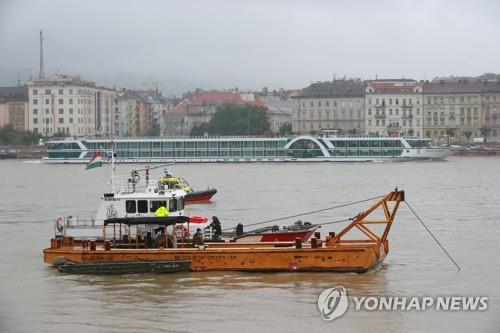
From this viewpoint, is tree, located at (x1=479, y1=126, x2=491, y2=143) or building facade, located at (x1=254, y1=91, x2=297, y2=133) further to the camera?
building facade, located at (x1=254, y1=91, x2=297, y2=133)

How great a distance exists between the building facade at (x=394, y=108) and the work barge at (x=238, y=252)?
11382 cm

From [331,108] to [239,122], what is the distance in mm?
12777

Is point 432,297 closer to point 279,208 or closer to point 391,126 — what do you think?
point 279,208

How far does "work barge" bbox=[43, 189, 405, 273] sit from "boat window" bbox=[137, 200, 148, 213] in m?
0.55

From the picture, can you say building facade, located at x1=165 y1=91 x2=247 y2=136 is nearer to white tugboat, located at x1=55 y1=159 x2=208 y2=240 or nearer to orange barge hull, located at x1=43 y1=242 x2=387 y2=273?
white tugboat, located at x1=55 y1=159 x2=208 y2=240

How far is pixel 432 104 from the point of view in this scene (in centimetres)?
13775

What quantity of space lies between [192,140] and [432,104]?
37855mm

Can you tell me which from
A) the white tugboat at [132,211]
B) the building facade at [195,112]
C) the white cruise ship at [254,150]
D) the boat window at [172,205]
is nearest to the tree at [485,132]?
the white cruise ship at [254,150]

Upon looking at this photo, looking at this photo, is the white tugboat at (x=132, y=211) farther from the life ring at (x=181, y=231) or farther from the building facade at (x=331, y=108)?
the building facade at (x=331, y=108)

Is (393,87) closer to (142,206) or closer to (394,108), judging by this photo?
(394,108)

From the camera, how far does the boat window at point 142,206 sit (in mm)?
25594

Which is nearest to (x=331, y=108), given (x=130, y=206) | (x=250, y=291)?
(x=130, y=206)

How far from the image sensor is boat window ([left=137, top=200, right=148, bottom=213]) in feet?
84.0

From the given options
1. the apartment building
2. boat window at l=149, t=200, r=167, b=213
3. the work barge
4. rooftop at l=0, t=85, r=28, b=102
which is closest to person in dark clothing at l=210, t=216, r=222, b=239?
the work barge
